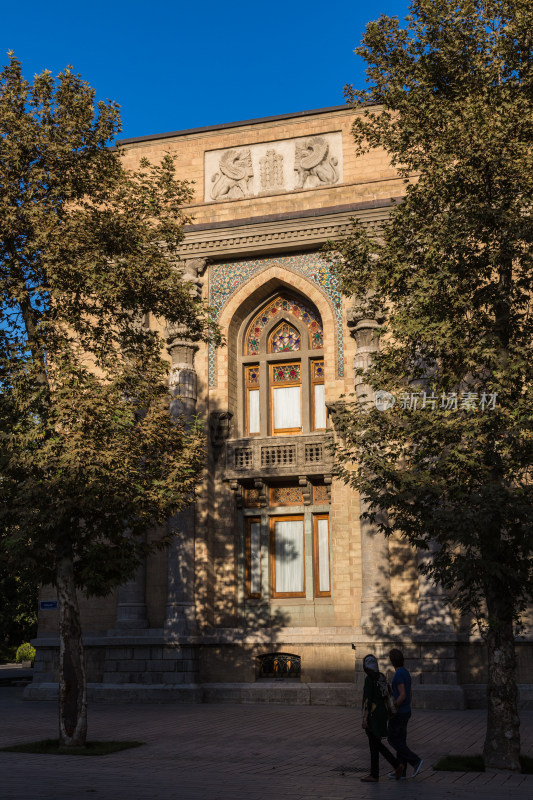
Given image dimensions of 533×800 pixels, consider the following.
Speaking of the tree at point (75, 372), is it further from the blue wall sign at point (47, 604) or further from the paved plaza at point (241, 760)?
the blue wall sign at point (47, 604)

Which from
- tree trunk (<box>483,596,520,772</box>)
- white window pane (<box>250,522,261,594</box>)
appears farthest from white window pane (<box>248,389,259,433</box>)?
tree trunk (<box>483,596,520,772</box>)

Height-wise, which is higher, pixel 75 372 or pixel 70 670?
pixel 75 372

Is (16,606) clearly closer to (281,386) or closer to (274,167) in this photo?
(281,386)

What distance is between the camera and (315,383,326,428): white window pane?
2373cm

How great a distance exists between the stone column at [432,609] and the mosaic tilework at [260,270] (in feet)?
20.1

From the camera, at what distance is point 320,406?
2392 cm

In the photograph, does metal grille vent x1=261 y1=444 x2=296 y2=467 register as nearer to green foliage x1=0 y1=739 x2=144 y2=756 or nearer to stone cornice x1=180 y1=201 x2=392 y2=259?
stone cornice x1=180 y1=201 x2=392 y2=259

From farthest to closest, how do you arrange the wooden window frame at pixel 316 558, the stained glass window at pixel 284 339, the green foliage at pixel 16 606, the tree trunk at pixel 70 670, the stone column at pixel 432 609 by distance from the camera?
the green foliage at pixel 16 606 → the stained glass window at pixel 284 339 → the wooden window frame at pixel 316 558 → the stone column at pixel 432 609 → the tree trunk at pixel 70 670

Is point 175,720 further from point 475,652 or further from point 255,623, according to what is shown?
point 475,652

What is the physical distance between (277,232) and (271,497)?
717 cm

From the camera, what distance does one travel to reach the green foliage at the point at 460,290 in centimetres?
1209

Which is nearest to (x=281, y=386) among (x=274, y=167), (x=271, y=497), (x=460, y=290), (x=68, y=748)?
(x=271, y=497)

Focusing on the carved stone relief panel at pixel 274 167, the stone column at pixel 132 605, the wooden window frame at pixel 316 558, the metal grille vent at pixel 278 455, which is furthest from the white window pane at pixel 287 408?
the carved stone relief panel at pixel 274 167

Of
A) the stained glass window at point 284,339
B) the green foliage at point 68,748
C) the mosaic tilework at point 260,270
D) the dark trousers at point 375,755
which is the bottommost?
the green foliage at point 68,748
